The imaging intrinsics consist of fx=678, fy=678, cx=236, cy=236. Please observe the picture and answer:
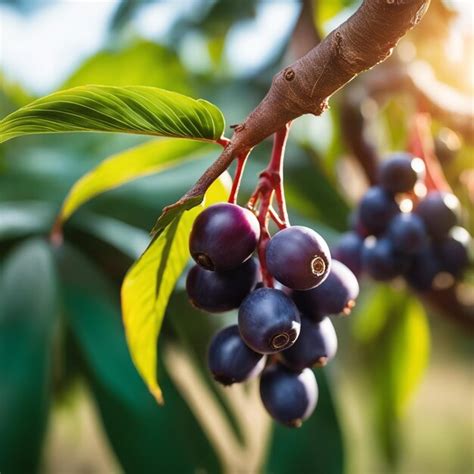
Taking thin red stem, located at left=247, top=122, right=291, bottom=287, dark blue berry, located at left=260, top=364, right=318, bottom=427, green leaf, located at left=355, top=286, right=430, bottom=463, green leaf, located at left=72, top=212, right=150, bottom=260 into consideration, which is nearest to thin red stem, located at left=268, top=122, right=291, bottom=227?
thin red stem, located at left=247, top=122, right=291, bottom=287

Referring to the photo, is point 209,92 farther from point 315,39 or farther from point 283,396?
point 283,396

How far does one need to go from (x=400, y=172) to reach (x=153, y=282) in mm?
311

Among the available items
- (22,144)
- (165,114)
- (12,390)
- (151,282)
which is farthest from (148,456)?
(22,144)

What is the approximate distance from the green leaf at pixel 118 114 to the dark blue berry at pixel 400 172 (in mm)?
302

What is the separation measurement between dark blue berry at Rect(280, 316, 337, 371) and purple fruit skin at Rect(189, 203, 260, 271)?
0.23 ft

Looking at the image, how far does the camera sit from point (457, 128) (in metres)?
0.80

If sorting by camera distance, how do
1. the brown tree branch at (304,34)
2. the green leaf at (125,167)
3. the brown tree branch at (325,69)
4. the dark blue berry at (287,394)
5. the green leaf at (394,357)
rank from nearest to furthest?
the brown tree branch at (325,69) → the dark blue berry at (287,394) → the green leaf at (125,167) → the brown tree branch at (304,34) → the green leaf at (394,357)

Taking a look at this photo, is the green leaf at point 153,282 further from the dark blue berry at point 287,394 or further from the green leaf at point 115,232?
the green leaf at point 115,232

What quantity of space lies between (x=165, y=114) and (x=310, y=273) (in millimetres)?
126

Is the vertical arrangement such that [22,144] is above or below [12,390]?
above

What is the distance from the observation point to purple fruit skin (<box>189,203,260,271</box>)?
0.38 metres

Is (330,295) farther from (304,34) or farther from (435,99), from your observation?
(304,34)

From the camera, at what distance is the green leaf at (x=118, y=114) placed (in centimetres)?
38

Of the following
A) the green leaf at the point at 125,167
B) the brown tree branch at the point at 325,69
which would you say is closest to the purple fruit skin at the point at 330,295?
the brown tree branch at the point at 325,69
